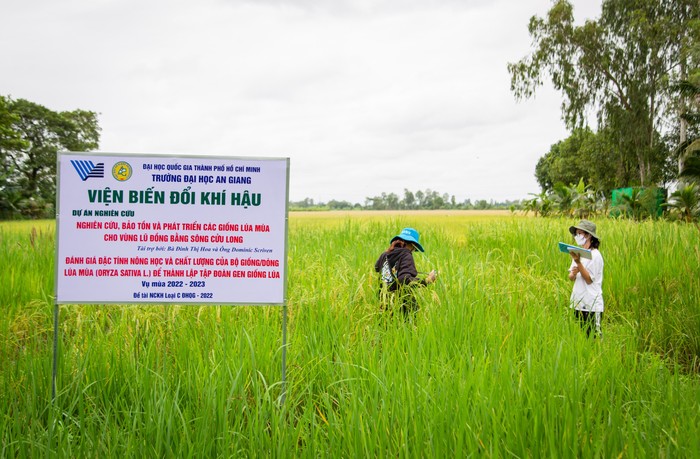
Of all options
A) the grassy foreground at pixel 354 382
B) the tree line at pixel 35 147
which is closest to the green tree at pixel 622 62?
the grassy foreground at pixel 354 382

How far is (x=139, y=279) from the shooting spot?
125 inches

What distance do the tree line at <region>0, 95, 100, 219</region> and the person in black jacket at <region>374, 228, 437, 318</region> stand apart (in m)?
36.6

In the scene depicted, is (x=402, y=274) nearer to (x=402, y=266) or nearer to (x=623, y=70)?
(x=402, y=266)

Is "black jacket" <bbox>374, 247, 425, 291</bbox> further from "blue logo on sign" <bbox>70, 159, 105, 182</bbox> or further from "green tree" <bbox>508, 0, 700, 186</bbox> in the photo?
"green tree" <bbox>508, 0, 700, 186</bbox>

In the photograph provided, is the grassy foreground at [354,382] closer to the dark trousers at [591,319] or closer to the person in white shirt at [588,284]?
A: the dark trousers at [591,319]

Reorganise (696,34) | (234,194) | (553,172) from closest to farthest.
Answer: (234,194) → (696,34) → (553,172)

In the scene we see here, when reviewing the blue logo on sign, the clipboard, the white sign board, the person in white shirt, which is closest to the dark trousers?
the person in white shirt

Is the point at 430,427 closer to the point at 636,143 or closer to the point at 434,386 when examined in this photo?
the point at 434,386

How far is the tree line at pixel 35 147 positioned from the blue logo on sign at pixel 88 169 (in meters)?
36.4

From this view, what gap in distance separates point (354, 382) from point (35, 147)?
51.0 meters

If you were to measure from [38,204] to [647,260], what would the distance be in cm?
4338

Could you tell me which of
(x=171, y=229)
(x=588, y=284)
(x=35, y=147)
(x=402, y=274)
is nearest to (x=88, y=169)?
(x=171, y=229)

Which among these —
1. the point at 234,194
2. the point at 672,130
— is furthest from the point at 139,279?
the point at 672,130

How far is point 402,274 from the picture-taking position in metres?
4.91
